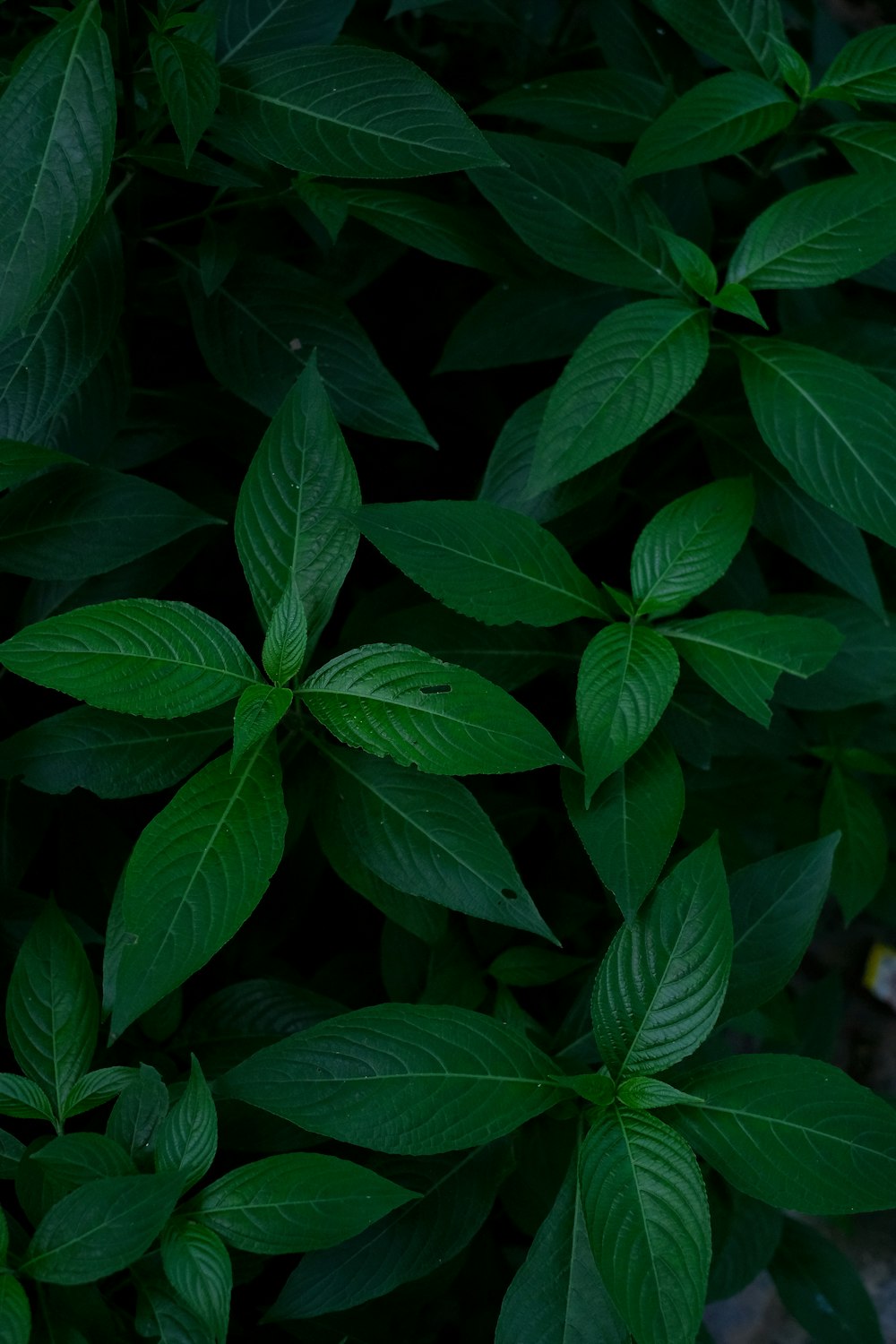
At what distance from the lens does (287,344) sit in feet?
5.52

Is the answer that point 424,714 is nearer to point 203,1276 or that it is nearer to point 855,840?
point 203,1276

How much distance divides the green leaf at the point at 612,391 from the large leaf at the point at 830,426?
0.40 ft

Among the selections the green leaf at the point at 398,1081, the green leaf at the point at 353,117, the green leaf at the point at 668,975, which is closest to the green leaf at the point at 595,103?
the green leaf at the point at 353,117

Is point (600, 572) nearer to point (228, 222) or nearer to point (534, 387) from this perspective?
point (534, 387)

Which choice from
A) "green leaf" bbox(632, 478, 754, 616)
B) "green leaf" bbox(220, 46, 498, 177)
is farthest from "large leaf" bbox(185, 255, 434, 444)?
"green leaf" bbox(632, 478, 754, 616)

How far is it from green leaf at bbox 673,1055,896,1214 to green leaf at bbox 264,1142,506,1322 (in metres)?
0.34

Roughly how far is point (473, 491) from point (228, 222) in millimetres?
680

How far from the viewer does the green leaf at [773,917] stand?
4.83 feet

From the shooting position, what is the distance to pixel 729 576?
6.29ft

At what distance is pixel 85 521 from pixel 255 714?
0.47m

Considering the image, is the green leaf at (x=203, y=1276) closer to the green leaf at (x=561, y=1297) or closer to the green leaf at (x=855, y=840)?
the green leaf at (x=561, y=1297)

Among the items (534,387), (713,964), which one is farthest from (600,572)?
(713,964)

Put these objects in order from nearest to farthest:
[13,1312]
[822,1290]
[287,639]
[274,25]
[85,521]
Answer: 1. [13,1312]
2. [287,639]
3. [85,521]
4. [274,25]
5. [822,1290]

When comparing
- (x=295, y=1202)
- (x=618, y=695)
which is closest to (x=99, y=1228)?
(x=295, y=1202)
